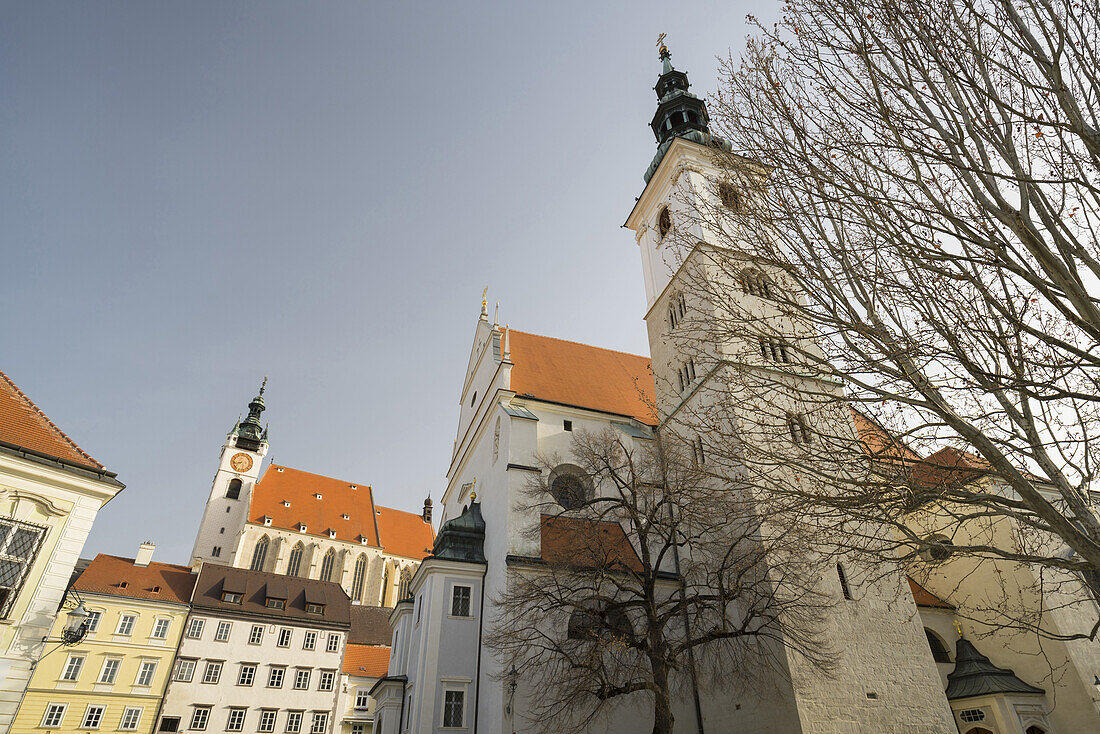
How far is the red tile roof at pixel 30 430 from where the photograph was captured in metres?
10.0

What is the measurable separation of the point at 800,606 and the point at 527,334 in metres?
14.7

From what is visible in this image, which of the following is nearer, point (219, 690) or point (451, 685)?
point (451, 685)

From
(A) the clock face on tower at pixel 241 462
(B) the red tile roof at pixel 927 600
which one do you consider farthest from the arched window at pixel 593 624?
(A) the clock face on tower at pixel 241 462

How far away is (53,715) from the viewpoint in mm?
24062

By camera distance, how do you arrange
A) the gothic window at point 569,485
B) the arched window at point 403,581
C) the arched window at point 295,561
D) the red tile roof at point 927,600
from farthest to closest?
the arched window at point 403,581
the arched window at point 295,561
the gothic window at point 569,485
the red tile roof at point 927,600

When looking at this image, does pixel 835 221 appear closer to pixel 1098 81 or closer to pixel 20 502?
pixel 1098 81

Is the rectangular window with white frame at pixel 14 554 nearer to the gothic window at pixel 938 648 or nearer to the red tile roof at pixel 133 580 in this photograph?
the gothic window at pixel 938 648

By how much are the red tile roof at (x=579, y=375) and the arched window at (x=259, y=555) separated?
31.8 meters

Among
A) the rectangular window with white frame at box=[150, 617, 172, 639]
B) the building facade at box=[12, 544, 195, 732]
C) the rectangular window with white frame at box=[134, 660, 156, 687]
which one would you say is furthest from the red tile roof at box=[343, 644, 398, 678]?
the rectangular window with white frame at box=[134, 660, 156, 687]

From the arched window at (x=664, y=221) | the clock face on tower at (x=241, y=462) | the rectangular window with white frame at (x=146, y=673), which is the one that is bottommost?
the rectangular window with white frame at (x=146, y=673)

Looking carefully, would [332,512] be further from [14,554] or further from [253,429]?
[14,554]

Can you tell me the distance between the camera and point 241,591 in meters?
30.4

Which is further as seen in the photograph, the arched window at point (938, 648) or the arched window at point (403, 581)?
the arched window at point (403, 581)

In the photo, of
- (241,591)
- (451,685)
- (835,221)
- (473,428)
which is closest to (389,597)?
(241,591)
